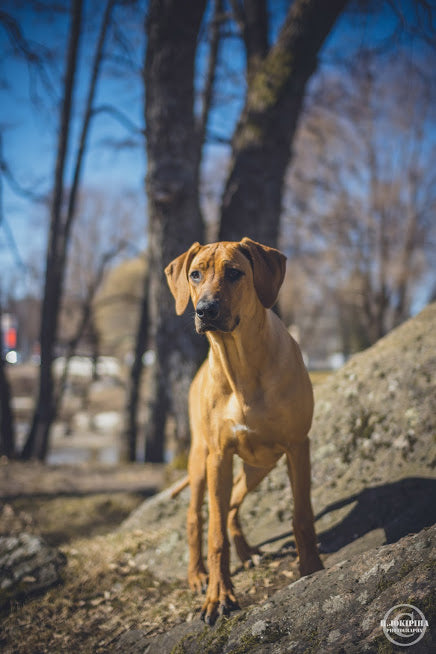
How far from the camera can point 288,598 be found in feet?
7.62

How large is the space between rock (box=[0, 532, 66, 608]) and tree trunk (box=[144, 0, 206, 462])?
88.7 inches

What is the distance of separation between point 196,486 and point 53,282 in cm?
851

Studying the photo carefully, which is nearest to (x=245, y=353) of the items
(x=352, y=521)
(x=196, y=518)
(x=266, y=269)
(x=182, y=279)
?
(x=266, y=269)

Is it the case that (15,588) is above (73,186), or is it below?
below

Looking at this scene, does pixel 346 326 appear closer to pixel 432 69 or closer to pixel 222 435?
pixel 432 69

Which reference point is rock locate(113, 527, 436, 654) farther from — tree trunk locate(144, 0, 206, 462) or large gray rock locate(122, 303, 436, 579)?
tree trunk locate(144, 0, 206, 462)

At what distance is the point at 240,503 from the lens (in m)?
3.52

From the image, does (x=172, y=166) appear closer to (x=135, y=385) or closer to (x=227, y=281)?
(x=227, y=281)

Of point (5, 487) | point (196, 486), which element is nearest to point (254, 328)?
point (196, 486)

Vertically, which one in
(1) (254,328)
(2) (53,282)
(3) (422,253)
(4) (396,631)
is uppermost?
(3) (422,253)

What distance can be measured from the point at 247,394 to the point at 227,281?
0.71 m

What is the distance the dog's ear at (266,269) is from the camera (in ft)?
9.29

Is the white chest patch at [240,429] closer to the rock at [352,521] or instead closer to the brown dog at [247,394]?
the brown dog at [247,394]

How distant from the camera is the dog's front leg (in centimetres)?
266
